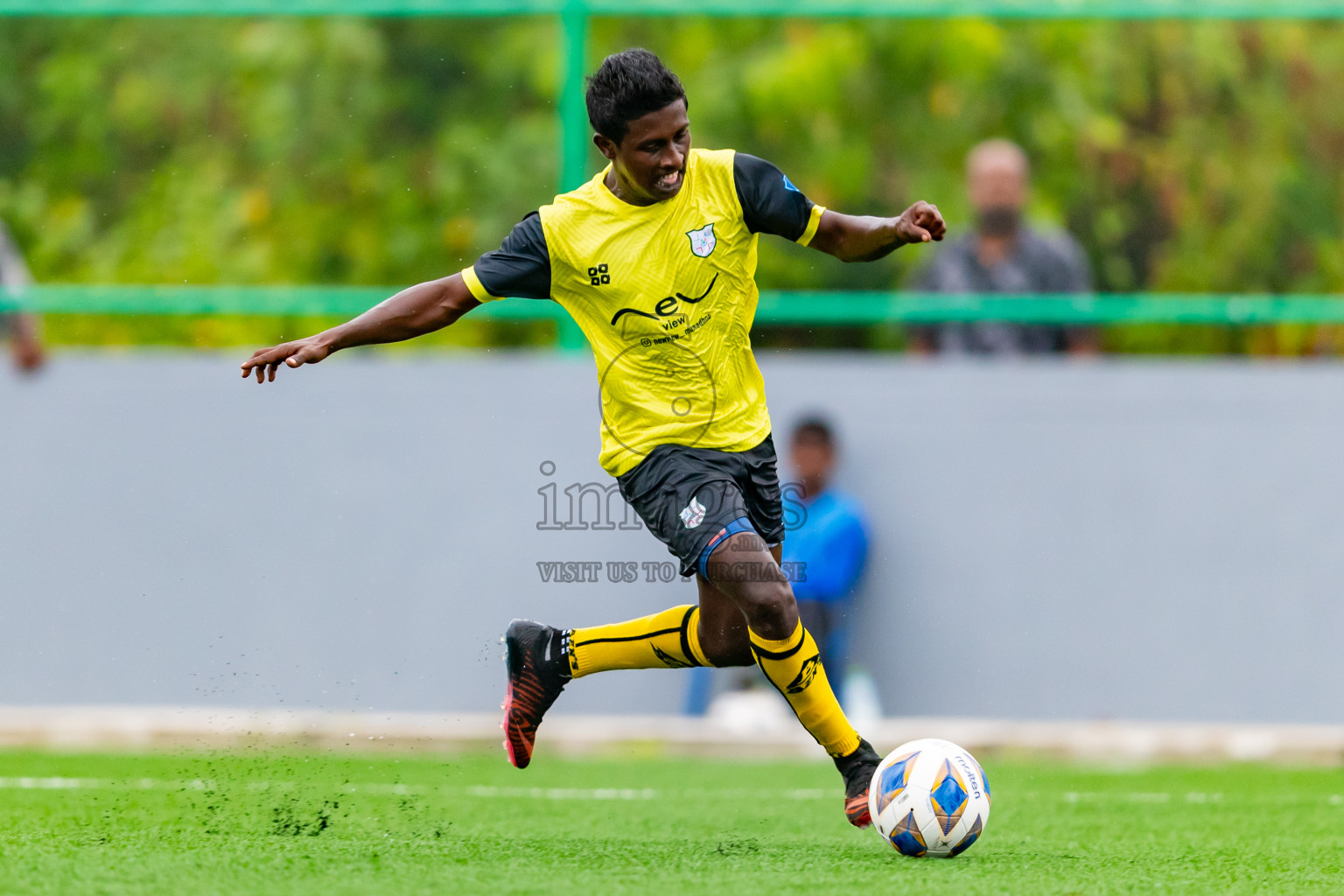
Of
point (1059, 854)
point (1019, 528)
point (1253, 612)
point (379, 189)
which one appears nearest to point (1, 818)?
point (1059, 854)

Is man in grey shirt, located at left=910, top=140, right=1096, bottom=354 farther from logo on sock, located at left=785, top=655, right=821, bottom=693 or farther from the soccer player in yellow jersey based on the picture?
logo on sock, located at left=785, top=655, right=821, bottom=693

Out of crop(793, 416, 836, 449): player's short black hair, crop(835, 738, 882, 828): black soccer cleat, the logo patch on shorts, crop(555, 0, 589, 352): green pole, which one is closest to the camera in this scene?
crop(835, 738, 882, 828): black soccer cleat

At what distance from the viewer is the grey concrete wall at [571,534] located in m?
8.09

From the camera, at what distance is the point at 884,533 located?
326 inches

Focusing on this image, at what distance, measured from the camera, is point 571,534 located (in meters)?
8.24

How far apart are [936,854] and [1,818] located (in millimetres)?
2990

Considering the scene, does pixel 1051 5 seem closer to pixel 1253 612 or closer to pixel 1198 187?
pixel 1198 187

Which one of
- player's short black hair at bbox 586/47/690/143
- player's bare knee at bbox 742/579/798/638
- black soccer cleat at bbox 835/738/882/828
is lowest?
black soccer cleat at bbox 835/738/882/828

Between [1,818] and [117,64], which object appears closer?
[1,818]

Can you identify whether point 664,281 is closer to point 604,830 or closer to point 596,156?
point 604,830

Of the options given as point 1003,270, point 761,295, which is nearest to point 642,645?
point 761,295

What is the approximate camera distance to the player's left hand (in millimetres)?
4664

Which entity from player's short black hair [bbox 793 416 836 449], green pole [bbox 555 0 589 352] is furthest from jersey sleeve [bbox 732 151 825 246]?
green pole [bbox 555 0 589 352]

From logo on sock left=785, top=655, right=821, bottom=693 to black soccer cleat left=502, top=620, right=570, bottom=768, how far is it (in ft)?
3.18
